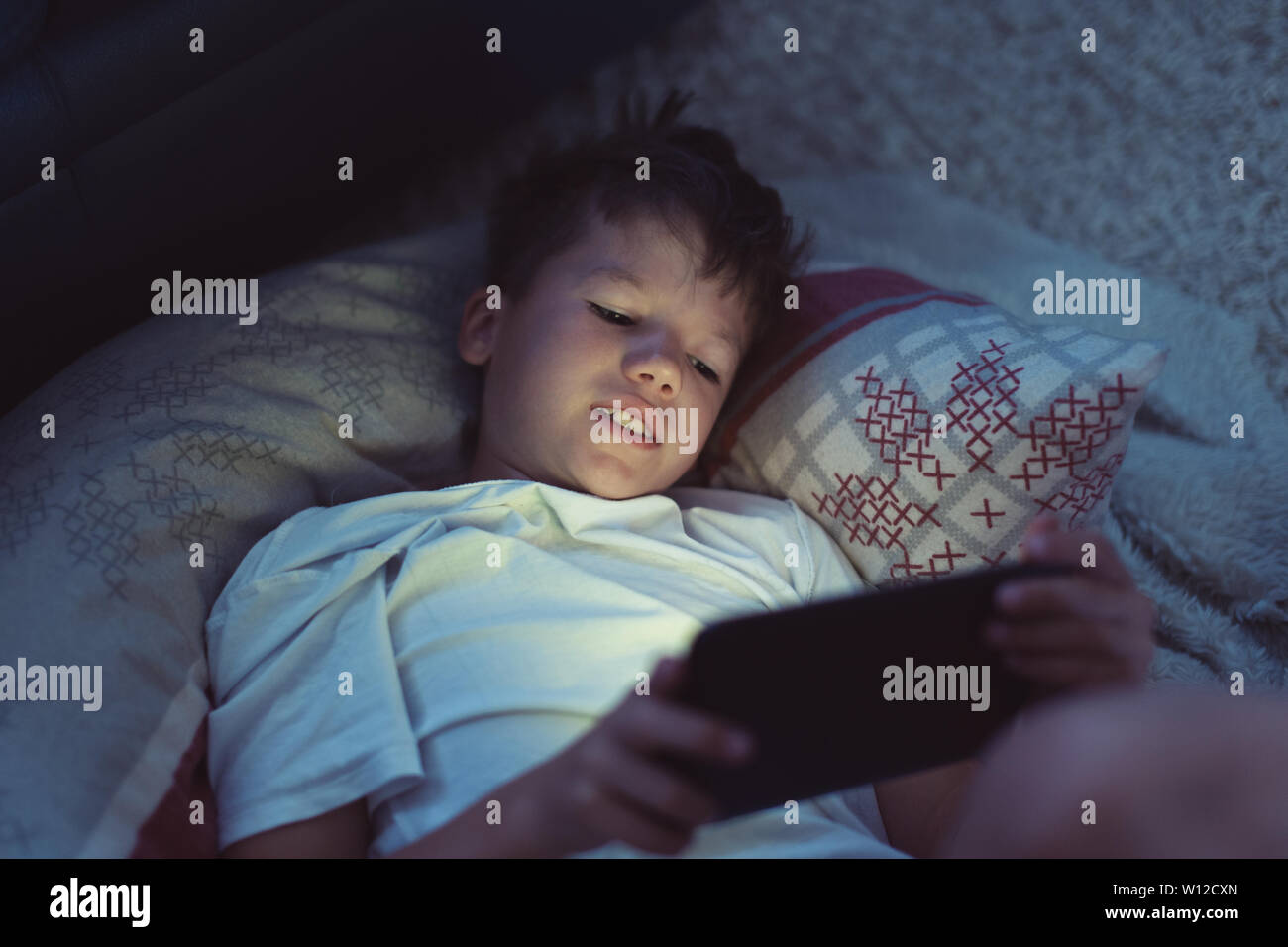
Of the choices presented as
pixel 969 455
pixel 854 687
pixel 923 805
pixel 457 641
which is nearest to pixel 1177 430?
pixel 969 455

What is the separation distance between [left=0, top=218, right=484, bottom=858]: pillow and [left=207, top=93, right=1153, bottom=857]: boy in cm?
5

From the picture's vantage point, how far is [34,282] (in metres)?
0.93

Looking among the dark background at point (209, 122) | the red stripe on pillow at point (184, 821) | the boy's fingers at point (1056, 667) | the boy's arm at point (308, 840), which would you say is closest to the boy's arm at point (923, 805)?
the boy's fingers at point (1056, 667)

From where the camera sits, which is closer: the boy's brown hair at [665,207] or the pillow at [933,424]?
the pillow at [933,424]

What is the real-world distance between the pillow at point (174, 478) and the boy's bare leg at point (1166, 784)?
620 mm

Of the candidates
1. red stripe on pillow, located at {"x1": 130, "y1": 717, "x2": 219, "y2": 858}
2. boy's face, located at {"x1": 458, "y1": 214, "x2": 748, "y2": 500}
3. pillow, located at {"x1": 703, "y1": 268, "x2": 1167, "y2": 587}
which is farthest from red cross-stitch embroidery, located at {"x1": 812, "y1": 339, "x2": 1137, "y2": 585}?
red stripe on pillow, located at {"x1": 130, "y1": 717, "x2": 219, "y2": 858}

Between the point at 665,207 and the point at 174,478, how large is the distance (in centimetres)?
56

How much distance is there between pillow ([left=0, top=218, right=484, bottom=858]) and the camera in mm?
767

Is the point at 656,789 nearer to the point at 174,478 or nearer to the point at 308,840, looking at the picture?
the point at 308,840

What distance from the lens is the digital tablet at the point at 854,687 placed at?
612mm

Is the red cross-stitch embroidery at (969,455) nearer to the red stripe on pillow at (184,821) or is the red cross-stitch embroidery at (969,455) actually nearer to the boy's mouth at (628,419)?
the boy's mouth at (628,419)

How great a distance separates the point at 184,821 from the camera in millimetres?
791

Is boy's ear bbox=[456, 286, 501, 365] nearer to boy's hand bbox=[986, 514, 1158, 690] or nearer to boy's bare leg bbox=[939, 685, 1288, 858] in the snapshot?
boy's hand bbox=[986, 514, 1158, 690]

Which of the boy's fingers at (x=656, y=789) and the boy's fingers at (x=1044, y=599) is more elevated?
the boy's fingers at (x=1044, y=599)
